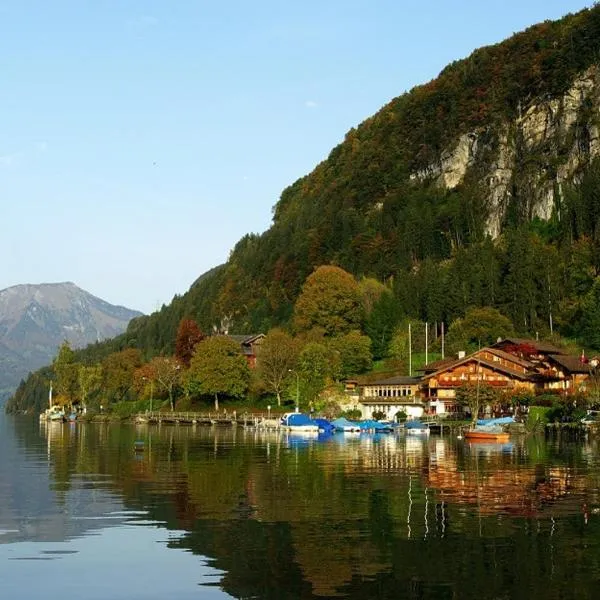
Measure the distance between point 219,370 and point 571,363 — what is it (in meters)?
63.8

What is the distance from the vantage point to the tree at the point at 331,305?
577 feet

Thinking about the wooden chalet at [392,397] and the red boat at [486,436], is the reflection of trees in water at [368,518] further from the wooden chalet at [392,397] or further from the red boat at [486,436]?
the wooden chalet at [392,397]

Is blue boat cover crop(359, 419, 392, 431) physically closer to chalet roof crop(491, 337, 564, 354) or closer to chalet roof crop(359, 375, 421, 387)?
chalet roof crop(359, 375, 421, 387)

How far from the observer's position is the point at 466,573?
28516 mm

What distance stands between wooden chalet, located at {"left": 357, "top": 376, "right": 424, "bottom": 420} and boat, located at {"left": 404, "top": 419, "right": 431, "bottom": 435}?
50.4 ft

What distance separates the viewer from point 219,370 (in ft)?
548

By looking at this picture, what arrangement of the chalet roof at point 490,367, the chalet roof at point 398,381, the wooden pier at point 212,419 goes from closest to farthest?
the chalet roof at point 490,367 → the chalet roof at point 398,381 → the wooden pier at point 212,419

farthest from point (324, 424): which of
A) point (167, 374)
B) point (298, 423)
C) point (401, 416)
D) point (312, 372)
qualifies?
point (167, 374)

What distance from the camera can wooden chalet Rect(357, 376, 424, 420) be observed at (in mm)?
143125

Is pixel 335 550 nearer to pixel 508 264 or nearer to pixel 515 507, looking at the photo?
pixel 515 507

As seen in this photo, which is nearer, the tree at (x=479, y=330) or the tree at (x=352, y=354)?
the tree at (x=352, y=354)

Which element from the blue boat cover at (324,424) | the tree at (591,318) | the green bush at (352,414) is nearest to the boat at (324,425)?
the blue boat cover at (324,424)

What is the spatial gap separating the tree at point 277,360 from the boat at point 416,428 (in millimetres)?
37812

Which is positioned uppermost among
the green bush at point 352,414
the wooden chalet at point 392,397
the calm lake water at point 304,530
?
the wooden chalet at point 392,397
